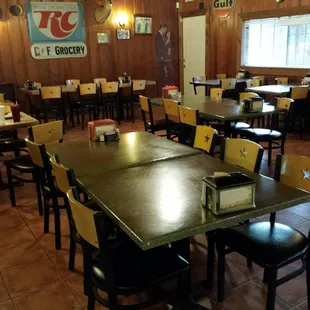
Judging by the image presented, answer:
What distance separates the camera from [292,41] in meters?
6.99

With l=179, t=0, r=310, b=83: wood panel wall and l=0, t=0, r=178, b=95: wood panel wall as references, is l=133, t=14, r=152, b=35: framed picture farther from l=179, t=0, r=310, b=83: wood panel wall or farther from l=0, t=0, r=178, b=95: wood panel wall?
l=179, t=0, r=310, b=83: wood panel wall

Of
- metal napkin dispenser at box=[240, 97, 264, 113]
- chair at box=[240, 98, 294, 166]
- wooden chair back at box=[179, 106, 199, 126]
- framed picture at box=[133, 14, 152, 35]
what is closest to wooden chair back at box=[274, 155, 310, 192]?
wooden chair back at box=[179, 106, 199, 126]

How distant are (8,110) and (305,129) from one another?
15.3 feet

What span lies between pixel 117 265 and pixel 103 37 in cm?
754

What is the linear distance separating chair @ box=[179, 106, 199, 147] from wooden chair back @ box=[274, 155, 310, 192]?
1.57 meters

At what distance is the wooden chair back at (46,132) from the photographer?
3.19 meters

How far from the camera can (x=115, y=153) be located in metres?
2.62

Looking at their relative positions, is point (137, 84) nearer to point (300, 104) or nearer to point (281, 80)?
point (281, 80)

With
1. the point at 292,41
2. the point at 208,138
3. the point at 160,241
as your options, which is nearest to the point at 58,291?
the point at 160,241

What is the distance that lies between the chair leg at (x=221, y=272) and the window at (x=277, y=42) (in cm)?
566

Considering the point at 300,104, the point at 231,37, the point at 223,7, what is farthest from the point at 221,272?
the point at 223,7

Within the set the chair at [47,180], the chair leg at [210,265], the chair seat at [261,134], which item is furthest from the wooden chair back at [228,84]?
the chair leg at [210,265]

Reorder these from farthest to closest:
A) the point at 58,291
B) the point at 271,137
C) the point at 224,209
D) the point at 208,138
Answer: the point at 271,137
the point at 208,138
the point at 58,291
the point at 224,209

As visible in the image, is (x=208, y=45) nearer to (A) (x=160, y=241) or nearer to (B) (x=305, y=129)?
(B) (x=305, y=129)
